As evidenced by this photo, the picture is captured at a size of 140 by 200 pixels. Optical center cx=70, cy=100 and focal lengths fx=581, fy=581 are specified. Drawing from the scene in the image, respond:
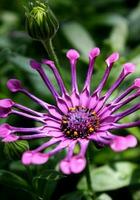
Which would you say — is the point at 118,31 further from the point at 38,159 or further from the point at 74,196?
the point at 38,159

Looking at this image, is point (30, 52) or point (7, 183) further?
point (30, 52)

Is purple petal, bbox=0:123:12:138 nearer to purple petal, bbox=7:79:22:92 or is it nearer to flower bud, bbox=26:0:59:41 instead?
purple petal, bbox=7:79:22:92

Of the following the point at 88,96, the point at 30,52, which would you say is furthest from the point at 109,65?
the point at 30,52

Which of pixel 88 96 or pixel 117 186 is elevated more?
pixel 88 96

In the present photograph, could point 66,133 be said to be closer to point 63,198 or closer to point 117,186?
point 63,198

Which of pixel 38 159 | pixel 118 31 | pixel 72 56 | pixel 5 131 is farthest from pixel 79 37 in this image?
pixel 38 159

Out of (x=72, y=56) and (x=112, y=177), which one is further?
(x=112, y=177)

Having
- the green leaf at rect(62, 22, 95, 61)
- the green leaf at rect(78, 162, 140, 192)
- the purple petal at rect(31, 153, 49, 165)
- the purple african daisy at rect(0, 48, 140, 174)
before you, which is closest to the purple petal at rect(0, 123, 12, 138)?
the purple african daisy at rect(0, 48, 140, 174)
